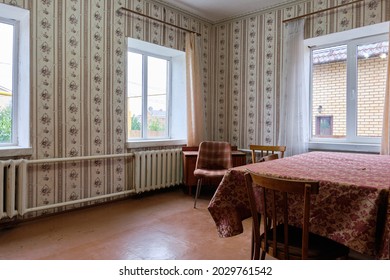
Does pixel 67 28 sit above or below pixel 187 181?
above

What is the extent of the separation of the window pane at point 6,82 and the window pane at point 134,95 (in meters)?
1.38

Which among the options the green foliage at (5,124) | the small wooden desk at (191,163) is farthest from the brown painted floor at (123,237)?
the green foliage at (5,124)

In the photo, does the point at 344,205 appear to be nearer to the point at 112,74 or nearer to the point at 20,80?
the point at 112,74

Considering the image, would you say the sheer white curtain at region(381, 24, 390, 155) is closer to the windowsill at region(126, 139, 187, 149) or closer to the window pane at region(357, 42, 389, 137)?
the window pane at region(357, 42, 389, 137)

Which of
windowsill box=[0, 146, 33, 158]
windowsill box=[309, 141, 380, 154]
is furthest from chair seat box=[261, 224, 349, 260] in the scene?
windowsill box=[0, 146, 33, 158]

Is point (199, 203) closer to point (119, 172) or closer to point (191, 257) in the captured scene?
point (119, 172)

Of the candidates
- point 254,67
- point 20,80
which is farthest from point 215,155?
point 20,80

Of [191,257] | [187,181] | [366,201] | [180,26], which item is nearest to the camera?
[366,201]

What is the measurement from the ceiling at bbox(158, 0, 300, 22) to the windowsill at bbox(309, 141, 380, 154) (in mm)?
1907

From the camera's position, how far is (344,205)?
1271 mm

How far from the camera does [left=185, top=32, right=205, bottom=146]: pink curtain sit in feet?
13.7
